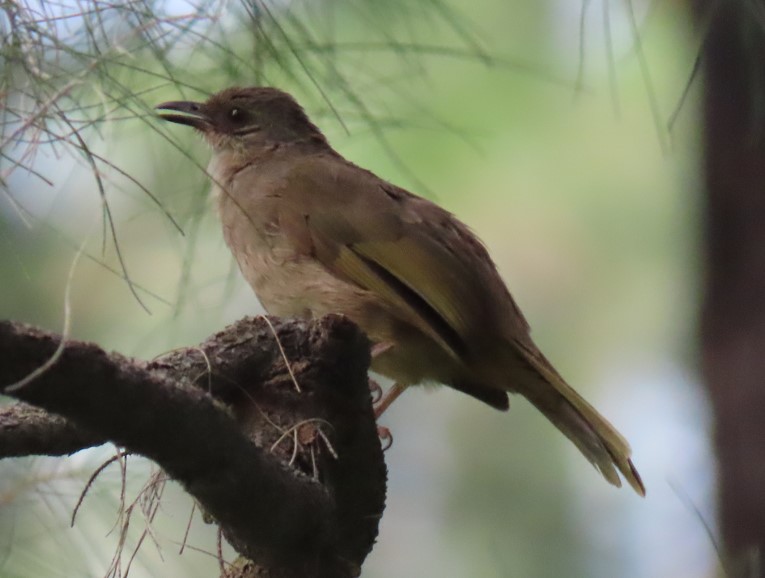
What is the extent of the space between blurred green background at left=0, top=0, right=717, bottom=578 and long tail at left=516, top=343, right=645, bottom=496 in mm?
588

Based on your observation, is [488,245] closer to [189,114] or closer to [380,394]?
[189,114]

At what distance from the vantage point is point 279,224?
15.4 ft

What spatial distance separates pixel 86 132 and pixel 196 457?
5.43 feet

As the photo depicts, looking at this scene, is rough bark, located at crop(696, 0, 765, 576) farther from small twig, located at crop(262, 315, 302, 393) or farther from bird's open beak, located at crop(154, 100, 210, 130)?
small twig, located at crop(262, 315, 302, 393)

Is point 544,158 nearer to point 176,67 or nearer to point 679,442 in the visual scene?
point 679,442

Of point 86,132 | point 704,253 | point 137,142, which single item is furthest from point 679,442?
point 86,132

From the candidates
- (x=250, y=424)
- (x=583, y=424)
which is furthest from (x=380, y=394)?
(x=250, y=424)

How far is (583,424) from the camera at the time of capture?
14.0 ft

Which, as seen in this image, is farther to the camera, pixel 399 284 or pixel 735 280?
pixel 735 280

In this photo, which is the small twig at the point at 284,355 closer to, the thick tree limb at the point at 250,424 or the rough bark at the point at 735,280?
the thick tree limb at the point at 250,424

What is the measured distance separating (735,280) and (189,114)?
261cm

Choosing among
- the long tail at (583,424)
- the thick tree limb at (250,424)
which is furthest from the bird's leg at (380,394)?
the thick tree limb at (250,424)

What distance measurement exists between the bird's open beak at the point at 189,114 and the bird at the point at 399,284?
0.24 feet

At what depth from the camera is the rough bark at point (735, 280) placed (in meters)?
5.26
